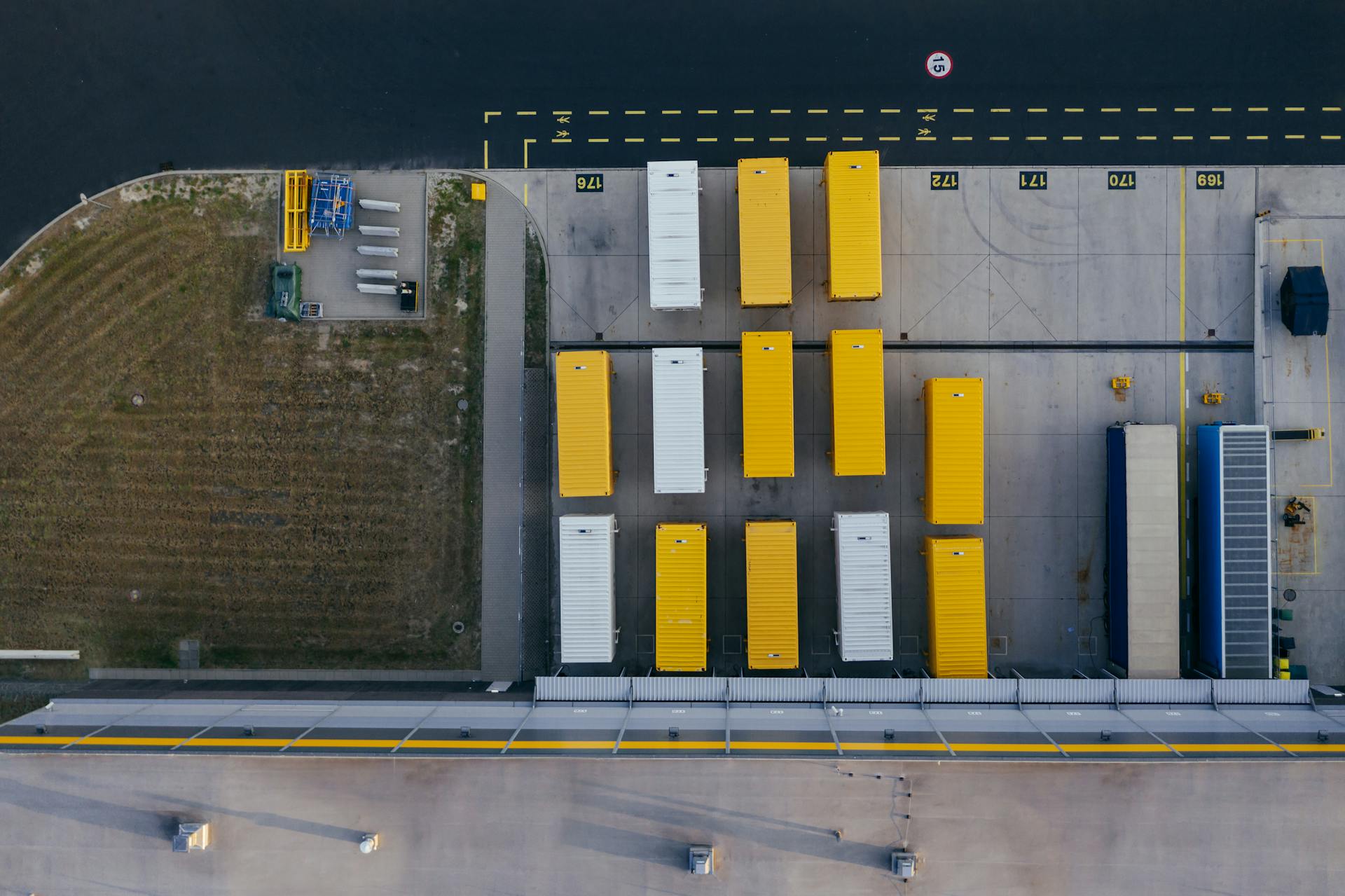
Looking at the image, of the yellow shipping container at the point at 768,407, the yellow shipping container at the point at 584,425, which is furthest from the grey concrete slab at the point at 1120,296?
the yellow shipping container at the point at 584,425

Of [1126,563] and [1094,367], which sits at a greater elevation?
[1094,367]

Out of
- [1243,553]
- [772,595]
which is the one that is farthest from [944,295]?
[1243,553]

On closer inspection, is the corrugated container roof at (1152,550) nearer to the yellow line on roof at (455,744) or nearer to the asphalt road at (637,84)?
the asphalt road at (637,84)

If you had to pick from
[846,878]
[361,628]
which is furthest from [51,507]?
[846,878]

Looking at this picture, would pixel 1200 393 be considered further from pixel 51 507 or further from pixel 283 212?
pixel 51 507

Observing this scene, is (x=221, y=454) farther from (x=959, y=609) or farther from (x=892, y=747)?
(x=959, y=609)

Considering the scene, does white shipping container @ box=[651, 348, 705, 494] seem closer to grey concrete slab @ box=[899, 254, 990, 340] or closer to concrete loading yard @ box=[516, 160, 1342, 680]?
concrete loading yard @ box=[516, 160, 1342, 680]

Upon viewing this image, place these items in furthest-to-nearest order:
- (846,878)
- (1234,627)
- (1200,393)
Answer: (1200,393)
(1234,627)
(846,878)
